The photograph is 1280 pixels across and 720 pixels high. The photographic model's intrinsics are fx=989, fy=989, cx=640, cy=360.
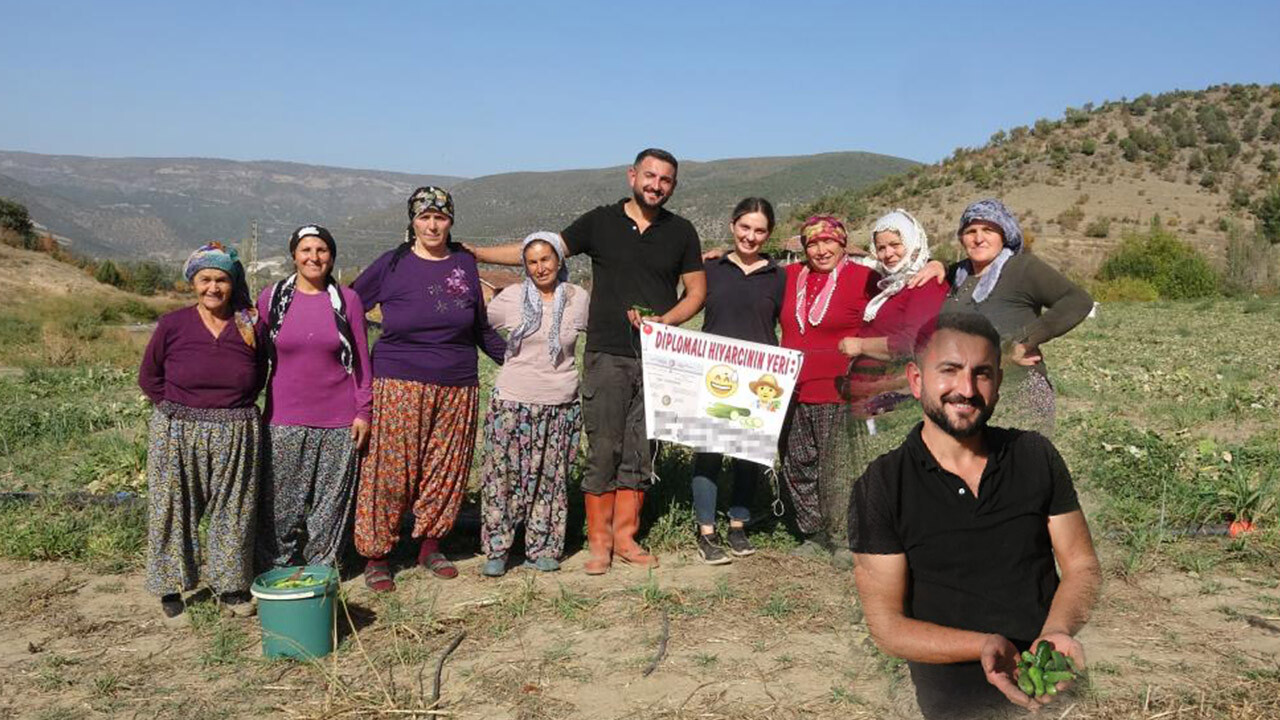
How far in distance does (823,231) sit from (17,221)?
120 ft

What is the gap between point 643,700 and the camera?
371cm

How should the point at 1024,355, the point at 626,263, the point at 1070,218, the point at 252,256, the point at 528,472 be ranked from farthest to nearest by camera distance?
the point at 1070,218
the point at 252,256
the point at 528,472
the point at 626,263
the point at 1024,355

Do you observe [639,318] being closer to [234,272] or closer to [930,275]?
[930,275]

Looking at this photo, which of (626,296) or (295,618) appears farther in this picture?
(626,296)

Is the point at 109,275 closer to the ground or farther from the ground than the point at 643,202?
closer to the ground

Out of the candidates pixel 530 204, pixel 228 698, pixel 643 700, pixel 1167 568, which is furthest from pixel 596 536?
pixel 530 204

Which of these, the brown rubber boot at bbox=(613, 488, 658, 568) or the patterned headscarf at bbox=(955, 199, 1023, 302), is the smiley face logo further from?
the patterned headscarf at bbox=(955, 199, 1023, 302)

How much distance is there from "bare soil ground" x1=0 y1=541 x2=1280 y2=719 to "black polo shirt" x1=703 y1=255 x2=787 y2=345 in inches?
49.6

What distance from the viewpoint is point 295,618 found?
407 cm

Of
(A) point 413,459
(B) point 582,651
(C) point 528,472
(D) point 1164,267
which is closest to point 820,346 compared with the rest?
(C) point 528,472

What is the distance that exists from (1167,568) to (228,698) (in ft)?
14.6

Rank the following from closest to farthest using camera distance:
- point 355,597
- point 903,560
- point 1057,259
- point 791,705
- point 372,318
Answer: point 903,560 < point 791,705 < point 355,597 < point 372,318 < point 1057,259

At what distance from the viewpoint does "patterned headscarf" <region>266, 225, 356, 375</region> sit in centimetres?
466

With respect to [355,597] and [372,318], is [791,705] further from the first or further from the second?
[372,318]
